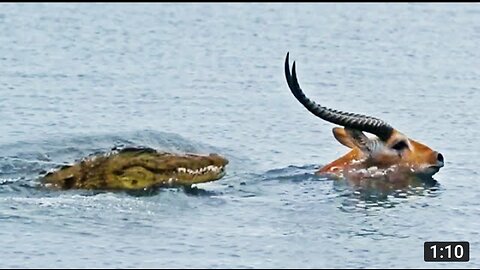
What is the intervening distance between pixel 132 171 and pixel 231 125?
6.38 m

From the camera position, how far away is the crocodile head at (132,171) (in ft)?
62.7

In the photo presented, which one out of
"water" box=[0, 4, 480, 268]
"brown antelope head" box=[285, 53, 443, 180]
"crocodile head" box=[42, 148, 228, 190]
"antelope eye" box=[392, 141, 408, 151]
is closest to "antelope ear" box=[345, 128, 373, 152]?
"brown antelope head" box=[285, 53, 443, 180]

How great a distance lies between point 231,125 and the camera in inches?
1000

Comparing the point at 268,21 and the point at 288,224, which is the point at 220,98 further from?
the point at 268,21

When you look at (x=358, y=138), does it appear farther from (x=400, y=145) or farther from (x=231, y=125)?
(x=231, y=125)

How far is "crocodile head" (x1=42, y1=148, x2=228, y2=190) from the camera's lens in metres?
19.1

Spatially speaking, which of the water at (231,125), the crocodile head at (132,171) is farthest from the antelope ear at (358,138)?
the crocodile head at (132,171)

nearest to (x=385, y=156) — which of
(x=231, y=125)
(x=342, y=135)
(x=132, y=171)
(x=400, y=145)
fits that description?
(x=400, y=145)

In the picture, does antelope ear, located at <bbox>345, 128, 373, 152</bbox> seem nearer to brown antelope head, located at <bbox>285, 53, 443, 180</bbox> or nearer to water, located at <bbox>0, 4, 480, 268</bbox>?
brown antelope head, located at <bbox>285, 53, 443, 180</bbox>

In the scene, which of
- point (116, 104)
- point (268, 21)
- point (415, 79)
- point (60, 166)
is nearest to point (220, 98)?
point (116, 104)

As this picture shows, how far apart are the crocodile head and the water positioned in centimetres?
24

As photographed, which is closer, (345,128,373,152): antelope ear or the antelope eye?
(345,128,373,152): antelope ear

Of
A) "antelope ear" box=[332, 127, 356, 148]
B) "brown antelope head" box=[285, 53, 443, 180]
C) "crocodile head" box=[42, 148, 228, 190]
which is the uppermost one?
"antelope ear" box=[332, 127, 356, 148]

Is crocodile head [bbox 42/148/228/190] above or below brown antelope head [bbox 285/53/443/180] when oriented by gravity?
below
